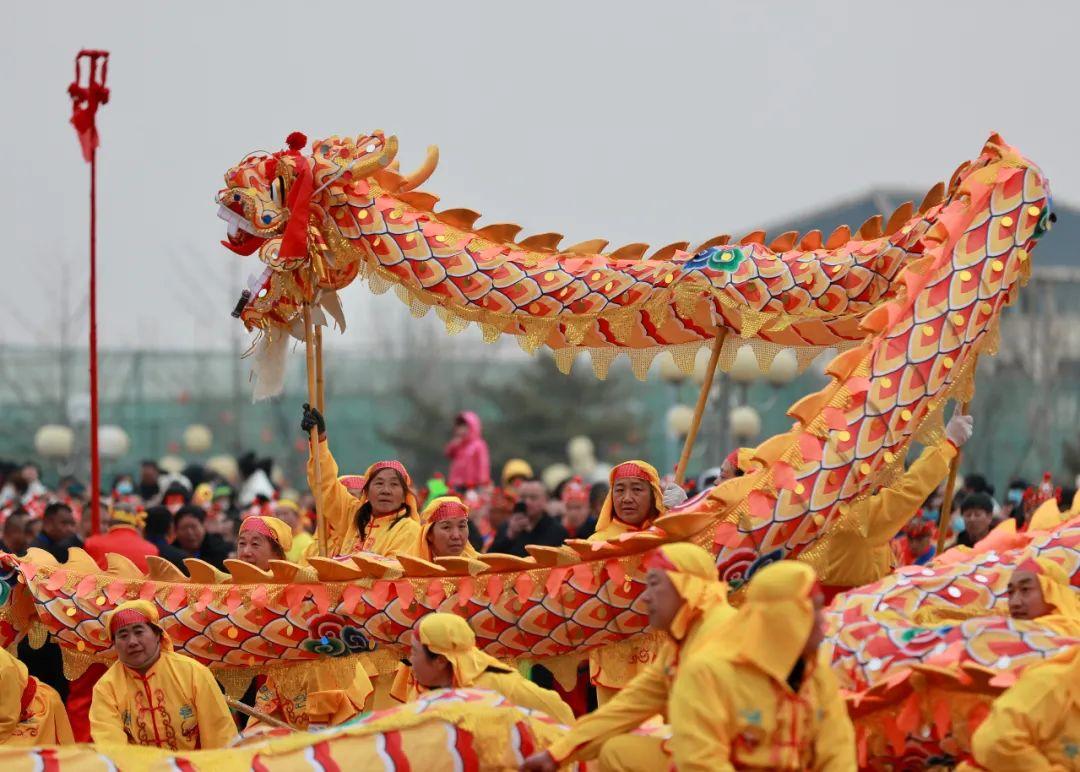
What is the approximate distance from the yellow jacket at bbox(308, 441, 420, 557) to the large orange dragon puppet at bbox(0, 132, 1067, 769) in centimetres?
50

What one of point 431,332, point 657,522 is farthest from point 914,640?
point 431,332

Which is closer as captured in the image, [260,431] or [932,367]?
[932,367]

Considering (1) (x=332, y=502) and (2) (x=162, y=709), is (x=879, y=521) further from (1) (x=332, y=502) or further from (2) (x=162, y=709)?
(2) (x=162, y=709)

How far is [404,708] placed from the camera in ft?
20.5

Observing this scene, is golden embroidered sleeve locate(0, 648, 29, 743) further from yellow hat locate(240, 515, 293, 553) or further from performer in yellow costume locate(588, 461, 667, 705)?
performer in yellow costume locate(588, 461, 667, 705)

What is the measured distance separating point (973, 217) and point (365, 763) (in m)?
3.30

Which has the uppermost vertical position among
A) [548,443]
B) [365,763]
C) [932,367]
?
[932,367]

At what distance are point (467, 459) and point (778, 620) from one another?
11.9m

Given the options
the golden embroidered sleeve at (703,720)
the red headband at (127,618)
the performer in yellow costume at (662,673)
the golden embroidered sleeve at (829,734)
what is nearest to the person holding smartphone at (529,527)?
the red headband at (127,618)

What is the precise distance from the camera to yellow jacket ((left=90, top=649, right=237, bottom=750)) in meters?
7.22

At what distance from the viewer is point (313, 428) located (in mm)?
8930

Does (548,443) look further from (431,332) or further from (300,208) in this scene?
(300,208)

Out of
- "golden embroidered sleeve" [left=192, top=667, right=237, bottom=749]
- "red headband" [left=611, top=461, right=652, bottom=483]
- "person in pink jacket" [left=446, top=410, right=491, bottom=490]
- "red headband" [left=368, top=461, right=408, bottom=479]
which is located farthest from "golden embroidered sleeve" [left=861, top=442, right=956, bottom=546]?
"person in pink jacket" [left=446, top=410, right=491, bottom=490]

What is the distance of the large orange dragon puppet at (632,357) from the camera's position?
7.24 m
